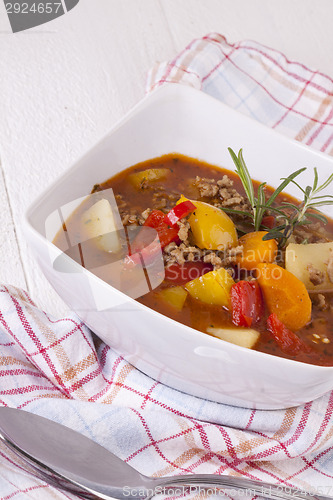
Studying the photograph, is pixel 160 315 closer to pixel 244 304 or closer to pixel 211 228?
pixel 244 304

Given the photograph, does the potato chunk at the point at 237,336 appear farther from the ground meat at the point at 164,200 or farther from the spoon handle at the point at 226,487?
the ground meat at the point at 164,200

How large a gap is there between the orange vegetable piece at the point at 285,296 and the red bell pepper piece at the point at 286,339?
4 centimetres

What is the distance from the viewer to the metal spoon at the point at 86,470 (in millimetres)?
1747

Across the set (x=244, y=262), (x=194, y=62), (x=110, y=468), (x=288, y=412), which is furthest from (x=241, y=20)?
(x=110, y=468)

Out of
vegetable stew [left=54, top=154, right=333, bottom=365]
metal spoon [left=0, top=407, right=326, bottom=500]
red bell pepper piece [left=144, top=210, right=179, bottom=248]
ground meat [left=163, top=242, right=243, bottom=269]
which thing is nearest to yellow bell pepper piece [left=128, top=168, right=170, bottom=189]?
vegetable stew [left=54, top=154, right=333, bottom=365]

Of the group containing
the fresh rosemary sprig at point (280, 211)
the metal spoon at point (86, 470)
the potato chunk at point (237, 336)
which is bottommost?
the metal spoon at point (86, 470)

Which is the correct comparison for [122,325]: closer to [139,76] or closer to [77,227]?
[77,227]

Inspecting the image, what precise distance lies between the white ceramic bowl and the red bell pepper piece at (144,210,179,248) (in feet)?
0.87

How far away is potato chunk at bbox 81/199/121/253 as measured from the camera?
204 centimetres

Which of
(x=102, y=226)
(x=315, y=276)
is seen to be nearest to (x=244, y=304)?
(x=315, y=276)

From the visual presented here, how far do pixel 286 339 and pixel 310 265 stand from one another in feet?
0.95

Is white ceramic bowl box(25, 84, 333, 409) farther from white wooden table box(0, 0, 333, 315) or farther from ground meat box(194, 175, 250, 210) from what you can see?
white wooden table box(0, 0, 333, 315)

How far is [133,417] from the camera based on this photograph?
6.27 feet

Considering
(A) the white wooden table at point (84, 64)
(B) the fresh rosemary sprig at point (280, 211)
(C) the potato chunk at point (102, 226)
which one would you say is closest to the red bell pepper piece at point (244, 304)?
(B) the fresh rosemary sprig at point (280, 211)
